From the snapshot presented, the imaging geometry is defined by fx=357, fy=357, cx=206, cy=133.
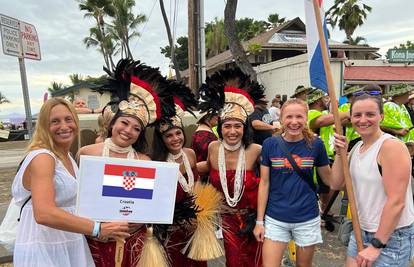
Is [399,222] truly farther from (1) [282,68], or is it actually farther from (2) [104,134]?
(1) [282,68]

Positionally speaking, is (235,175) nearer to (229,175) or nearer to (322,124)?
(229,175)

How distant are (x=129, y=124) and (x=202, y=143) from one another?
4.85 ft

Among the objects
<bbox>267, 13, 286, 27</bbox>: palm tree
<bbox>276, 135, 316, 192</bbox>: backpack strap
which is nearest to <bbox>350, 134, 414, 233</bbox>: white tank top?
<bbox>276, 135, 316, 192</bbox>: backpack strap

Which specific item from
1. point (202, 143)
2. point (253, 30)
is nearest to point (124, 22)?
point (253, 30)

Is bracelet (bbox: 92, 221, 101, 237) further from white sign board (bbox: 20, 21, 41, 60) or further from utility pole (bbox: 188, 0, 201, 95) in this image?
utility pole (bbox: 188, 0, 201, 95)

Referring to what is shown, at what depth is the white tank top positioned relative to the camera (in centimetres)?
209

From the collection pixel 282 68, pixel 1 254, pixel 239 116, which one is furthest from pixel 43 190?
pixel 282 68

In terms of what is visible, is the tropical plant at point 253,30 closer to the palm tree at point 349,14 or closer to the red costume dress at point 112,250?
the palm tree at point 349,14

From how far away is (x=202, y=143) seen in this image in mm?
3832

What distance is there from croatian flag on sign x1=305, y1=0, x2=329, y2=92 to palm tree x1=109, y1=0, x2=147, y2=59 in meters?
32.3

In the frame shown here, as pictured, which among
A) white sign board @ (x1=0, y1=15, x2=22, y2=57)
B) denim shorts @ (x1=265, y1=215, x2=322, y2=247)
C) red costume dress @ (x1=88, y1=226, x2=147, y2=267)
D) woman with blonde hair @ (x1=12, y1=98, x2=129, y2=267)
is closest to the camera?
woman with blonde hair @ (x1=12, y1=98, x2=129, y2=267)

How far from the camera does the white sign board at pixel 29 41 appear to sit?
3.90 metres

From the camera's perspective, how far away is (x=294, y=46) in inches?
965

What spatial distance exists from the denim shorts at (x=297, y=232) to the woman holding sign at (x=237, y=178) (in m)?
0.24
